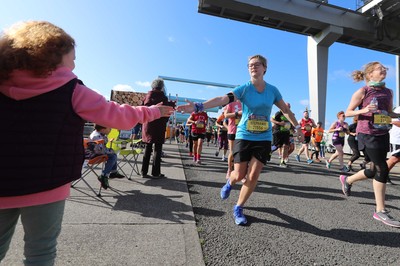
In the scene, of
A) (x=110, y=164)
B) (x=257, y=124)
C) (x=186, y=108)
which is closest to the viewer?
(x=186, y=108)

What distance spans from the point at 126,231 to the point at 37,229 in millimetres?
1368

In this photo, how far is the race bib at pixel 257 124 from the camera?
320 centimetres

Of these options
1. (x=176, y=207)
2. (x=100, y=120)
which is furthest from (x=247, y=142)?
(x=100, y=120)

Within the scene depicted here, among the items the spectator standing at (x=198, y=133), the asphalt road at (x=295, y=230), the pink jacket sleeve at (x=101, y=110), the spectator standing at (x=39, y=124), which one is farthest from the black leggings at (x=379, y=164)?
the spectator standing at (x=198, y=133)

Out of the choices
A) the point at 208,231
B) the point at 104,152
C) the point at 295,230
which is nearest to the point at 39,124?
the point at 208,231

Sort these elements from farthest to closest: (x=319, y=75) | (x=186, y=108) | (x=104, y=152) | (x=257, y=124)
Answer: (x=319, y=75), (x=104, y=152), (x=257, y=124), (x=186, y=108)

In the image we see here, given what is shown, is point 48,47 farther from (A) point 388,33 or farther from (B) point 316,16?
(A) point 388,33

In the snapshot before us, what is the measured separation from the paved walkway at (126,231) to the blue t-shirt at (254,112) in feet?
3.97

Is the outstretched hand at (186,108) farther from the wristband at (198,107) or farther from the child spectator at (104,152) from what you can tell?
Answer: the child spectator at (104,152)

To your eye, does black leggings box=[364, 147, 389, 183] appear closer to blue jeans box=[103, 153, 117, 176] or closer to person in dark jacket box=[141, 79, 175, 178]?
person in dark jacket box=[141, 79, 175, 178]

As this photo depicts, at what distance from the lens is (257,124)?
3.21 m

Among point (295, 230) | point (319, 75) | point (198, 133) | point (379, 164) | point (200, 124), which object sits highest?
point (319, 75)

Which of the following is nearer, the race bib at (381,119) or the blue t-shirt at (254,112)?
the blue t-shirt at (254,112)

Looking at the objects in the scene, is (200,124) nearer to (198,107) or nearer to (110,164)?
(110,164)
